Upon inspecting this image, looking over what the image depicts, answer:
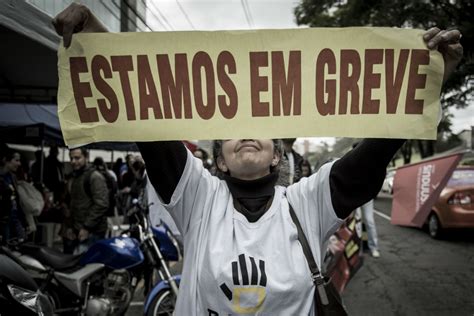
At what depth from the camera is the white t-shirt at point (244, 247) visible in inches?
62.0

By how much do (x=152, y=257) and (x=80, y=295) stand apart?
2.30 feet

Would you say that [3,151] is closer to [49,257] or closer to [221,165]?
[49,257]

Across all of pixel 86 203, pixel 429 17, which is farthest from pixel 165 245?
pixel 429 17

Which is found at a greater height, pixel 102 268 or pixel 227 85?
pixel 227 85

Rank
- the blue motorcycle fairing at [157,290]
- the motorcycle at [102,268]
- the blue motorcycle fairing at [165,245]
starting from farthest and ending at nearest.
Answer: the blue motorcycle fairing at [165,245] < the blue motorcycle fairing at [157,290] < the motorcycle at [102,268]

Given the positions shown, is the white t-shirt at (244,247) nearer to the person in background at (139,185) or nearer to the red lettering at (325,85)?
the red lettering at (325,85)

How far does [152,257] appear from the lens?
4277 millimetres

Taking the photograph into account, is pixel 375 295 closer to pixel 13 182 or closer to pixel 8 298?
pixel 8 298

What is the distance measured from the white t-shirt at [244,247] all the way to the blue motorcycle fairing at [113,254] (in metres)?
2.51

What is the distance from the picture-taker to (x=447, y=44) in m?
1.63

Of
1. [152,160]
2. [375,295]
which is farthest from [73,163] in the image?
[152,160]

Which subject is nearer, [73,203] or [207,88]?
[207,88]

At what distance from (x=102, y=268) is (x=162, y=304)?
637mm

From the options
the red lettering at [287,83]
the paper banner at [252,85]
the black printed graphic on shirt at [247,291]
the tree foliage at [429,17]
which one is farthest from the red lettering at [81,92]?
the tree foliage at [429,17]
